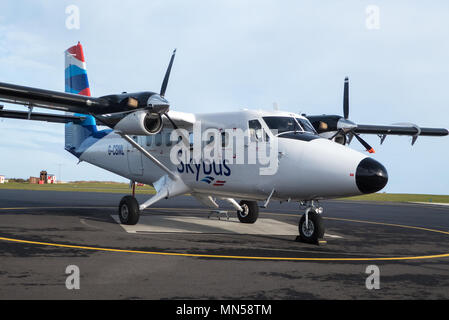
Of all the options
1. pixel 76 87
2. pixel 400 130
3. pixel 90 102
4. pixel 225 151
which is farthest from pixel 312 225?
pixel 76 87

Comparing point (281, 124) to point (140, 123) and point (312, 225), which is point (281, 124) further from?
point (140, 123)

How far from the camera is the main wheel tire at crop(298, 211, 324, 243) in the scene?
414 inches

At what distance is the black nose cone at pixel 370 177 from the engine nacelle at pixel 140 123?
6.04m

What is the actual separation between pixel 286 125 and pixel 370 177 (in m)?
2.74

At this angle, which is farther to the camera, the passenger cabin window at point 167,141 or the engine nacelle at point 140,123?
the passenger cabin window at point 167,141

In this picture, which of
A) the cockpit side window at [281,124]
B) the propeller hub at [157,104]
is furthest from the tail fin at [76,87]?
the cockpit side window at [281,124]

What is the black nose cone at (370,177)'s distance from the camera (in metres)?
9.16

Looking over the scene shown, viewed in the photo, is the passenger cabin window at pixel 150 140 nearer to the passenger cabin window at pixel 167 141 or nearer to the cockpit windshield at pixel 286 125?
the passenger cabin window at pixel 167 141

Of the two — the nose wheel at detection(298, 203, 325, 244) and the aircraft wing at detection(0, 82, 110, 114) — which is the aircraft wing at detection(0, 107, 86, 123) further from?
the nose wheel at detection(298, 203, 325, 244)

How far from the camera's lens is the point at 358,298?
221 inches

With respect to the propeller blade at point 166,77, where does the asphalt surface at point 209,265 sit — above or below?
below

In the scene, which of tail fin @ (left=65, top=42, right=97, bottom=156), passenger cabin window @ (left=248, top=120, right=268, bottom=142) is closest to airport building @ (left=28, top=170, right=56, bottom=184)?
tail fin @ (left=65, top=42, right=97, bottom=156)
